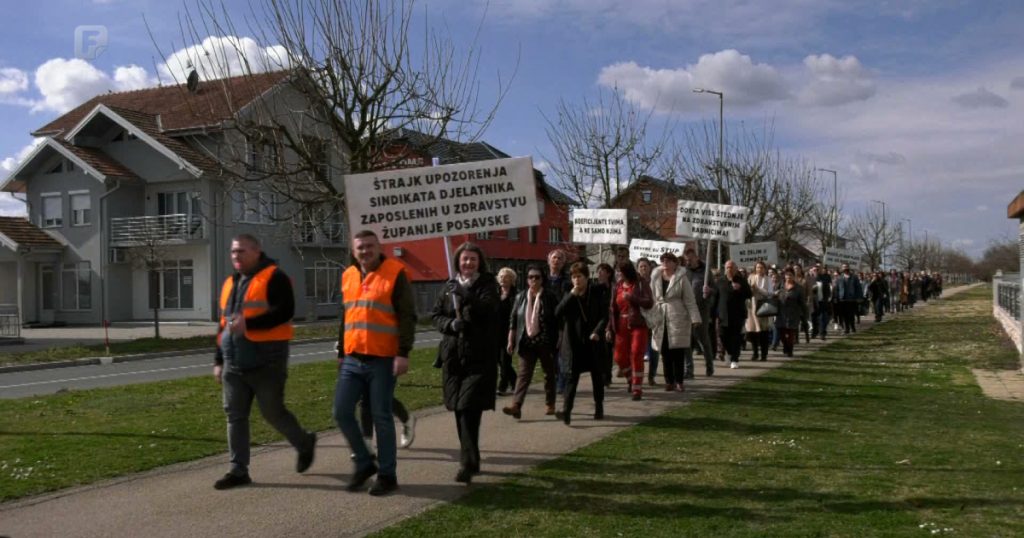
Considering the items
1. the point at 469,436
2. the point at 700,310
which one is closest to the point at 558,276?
the point at 469,436

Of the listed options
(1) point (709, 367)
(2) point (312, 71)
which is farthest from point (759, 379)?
(2) point (312, 71)

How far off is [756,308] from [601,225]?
10.5ft

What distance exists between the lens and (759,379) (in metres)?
14.1

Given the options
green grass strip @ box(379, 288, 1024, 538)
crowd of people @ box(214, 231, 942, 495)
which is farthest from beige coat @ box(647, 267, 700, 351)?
crowd of people @ box(214, 231, 942, 495)

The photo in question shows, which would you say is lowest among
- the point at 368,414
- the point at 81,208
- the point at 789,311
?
the point at 368,414

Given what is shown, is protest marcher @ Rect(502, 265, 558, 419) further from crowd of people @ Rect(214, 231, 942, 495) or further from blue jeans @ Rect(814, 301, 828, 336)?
blue jeans @ Rect(814, 301, 828, 336)

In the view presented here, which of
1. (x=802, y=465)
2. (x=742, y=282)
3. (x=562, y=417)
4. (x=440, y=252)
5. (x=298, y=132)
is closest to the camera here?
(x=802, y=465)

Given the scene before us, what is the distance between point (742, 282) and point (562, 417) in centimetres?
721

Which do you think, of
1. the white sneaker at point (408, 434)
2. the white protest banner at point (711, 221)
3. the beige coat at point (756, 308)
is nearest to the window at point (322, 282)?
the white protest banner at point (711, 221)

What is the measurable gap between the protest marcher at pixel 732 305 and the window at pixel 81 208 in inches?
1278

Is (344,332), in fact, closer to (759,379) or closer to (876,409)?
(876,409)

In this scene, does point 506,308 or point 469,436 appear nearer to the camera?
point 469,436

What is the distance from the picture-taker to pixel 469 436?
22.6ft

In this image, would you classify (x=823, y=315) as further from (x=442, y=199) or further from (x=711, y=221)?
(x=442, y=199)
